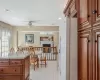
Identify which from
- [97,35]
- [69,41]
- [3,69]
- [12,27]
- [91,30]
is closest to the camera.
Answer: [97,35]

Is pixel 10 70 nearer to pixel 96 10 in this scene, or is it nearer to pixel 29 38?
pixel 96 10

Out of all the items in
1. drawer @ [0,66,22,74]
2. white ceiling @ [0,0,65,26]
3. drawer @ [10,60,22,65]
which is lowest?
drawer @ [0,66,22,74]

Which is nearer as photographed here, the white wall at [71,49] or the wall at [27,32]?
the white wall at [71,49]

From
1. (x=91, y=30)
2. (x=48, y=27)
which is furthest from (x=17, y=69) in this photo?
(x=48, y=27)

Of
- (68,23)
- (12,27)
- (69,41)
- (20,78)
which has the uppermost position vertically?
(12,27)

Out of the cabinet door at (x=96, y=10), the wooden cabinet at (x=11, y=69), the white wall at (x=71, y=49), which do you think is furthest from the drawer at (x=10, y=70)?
the cabinet door at (x=96, y=10)

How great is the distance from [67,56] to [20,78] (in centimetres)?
214

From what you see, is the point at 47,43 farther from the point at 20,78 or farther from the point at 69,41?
the point at 69,41

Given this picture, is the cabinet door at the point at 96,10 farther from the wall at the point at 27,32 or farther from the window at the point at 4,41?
the wall at the point at 27,32

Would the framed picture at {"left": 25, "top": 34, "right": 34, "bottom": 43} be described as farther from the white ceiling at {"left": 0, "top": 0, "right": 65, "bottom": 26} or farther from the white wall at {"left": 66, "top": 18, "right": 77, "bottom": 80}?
the white wall at {"left": 66, "top": 18, "right": 77, "bottom": 80}

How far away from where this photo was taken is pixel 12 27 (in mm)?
10695

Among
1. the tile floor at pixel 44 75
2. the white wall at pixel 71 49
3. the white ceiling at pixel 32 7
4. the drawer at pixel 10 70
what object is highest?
the white ceiling at pixel 32 7

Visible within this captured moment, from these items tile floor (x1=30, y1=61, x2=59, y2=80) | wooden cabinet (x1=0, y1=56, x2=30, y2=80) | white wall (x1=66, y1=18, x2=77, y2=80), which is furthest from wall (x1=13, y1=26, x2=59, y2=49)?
white wall (x1=66, y1=18, x2=77, y2=80)

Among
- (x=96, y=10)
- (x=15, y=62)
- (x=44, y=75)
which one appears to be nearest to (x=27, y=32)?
(x=44, y=75)
